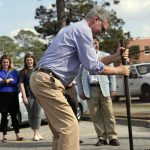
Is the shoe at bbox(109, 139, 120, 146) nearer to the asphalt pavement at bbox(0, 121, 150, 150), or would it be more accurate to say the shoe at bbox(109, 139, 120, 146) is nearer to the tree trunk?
the asphalt pavement at bbox(0, 121, 150, 150)

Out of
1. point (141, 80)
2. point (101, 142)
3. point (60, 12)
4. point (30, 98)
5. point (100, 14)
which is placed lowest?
point (101, 142)

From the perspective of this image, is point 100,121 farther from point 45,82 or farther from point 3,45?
point 3,45

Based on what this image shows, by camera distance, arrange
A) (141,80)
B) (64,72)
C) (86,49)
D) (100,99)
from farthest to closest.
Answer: (141,80) → (100,99) → (64,72) → (86,49)

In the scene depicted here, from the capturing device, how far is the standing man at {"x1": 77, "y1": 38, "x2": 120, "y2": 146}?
9180mm

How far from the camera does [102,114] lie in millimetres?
9375

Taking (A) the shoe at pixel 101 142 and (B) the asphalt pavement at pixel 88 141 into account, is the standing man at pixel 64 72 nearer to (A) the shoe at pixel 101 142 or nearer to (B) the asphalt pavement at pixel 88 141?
(B) the asphalt pavement at pixel 88 141

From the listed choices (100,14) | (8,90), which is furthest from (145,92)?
(100,14)

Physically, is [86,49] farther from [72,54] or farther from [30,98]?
[30,98]

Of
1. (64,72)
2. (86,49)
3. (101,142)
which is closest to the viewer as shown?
(86,49)

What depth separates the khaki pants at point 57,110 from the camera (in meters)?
5.32

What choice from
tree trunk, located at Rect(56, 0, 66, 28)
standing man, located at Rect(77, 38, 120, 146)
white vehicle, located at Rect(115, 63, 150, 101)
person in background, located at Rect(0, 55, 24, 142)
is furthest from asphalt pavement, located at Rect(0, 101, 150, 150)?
tree trunk, located at Rect(56, 0, 66, 28)

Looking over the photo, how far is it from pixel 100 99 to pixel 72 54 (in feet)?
12.9

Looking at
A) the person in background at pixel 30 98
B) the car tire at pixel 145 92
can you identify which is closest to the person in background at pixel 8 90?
the person in background at pixel 30 98

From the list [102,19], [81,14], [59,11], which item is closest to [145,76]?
[59,11]
